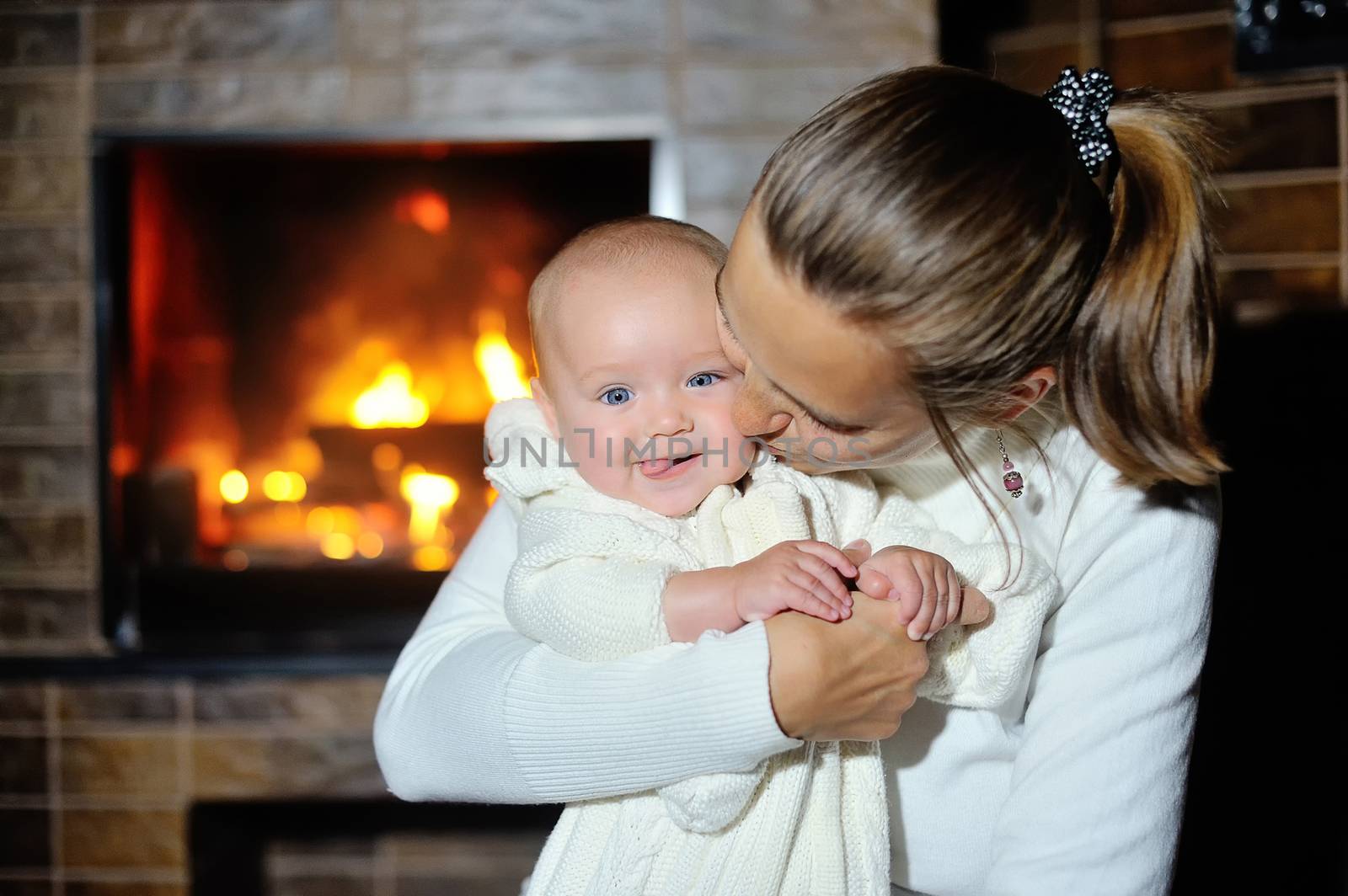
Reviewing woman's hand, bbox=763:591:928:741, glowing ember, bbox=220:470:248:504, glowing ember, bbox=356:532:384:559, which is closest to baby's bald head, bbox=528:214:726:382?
woman's hand, bbox=763:591:928:741

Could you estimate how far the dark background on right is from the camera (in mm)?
1702

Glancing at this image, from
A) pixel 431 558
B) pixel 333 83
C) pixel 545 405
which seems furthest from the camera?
pixel 431 558

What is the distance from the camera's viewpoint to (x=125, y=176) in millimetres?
1745

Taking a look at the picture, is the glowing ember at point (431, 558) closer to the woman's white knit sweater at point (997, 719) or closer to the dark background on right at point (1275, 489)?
the woman's white knit sweater at point (997, 719)

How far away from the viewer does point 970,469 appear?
82 centimetres

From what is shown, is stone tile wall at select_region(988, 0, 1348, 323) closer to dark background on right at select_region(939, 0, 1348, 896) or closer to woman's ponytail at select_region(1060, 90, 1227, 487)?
dark background on right at select_region(939, 0, 1348, 896)

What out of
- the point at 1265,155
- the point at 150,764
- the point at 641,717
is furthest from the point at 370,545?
the point at 1265,155

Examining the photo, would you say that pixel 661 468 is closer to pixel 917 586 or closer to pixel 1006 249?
pixel 917 586

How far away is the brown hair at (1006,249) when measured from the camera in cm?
65

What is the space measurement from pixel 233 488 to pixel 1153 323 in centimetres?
164

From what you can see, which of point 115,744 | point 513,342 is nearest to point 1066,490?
point 513,342

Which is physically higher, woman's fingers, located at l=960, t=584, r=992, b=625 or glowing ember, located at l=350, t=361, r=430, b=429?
glowing ember, located at l=350, t=361, r=430, b=429

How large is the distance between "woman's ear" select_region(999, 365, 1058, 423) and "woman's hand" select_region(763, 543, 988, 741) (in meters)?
0.16

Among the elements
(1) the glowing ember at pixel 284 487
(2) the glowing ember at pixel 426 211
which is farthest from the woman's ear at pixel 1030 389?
(1) the glowing ember at pixel 284 487
